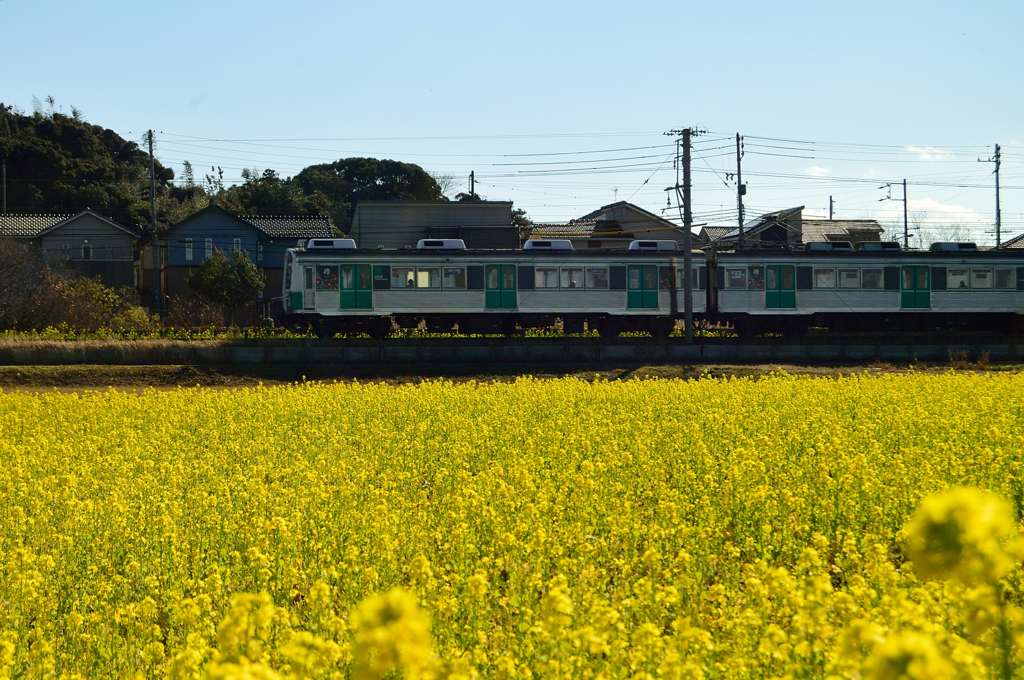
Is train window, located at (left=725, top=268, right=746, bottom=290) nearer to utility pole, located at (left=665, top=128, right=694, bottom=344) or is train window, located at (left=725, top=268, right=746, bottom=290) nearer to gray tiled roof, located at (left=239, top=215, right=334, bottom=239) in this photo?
utility pole, located at (left=665, top=128, right=694, bottom=344)

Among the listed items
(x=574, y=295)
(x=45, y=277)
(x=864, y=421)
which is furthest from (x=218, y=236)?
(x=864, y=421)

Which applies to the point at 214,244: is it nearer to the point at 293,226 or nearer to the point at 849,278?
the point at 293,226

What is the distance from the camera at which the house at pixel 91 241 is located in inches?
1640

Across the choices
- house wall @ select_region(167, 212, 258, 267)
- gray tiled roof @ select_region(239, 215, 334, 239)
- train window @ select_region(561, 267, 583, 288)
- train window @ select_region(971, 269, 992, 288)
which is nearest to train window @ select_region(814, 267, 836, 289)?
train window @ select_region(971, 269, 992, 288)

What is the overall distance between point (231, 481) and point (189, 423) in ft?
14.6

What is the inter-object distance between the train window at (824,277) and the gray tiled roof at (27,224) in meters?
34.2

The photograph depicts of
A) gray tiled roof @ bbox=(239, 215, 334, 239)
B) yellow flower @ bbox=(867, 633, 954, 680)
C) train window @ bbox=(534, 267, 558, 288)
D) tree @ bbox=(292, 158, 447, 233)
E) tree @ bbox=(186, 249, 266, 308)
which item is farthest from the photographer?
tree @ bbox=(292, 158, 447, 233)

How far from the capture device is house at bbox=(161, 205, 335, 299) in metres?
43.0

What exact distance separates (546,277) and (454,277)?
263 cm

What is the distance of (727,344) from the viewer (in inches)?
922

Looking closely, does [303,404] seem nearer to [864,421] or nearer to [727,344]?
[864,421]

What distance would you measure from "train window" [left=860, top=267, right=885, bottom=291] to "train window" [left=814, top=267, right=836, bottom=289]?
999 mm

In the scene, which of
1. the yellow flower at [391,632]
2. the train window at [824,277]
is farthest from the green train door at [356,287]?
the yellow flower at [391,632]

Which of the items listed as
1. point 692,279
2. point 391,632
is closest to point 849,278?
point 692,279
